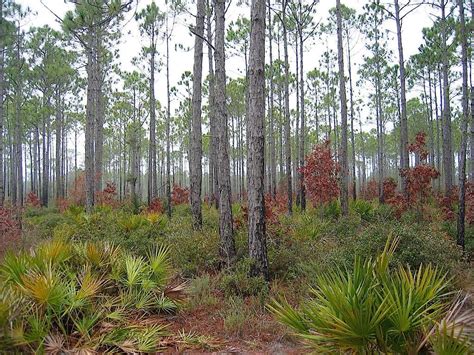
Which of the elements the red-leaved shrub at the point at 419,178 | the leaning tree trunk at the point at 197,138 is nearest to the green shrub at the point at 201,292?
the leaning tree trunk at the point at 197,138

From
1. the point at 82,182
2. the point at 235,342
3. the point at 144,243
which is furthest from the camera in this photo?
the point at 82,182

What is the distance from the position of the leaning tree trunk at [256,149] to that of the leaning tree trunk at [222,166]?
42.7 inches

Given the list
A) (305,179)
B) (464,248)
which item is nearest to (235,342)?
(464,248)

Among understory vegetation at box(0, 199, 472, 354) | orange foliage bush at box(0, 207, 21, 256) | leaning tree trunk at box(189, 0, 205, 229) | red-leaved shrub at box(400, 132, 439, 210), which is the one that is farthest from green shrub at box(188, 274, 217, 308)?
red-leaved shrub at box(400, 132, 439, 210)

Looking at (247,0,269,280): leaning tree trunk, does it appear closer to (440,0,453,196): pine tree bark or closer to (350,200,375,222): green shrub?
(350,200,375,222): green shrub

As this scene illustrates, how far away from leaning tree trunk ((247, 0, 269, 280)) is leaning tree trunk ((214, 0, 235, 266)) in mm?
1084

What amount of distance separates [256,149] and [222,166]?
→ 1.67 meters

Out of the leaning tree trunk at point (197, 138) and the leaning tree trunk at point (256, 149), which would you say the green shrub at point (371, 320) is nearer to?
the leaning tree trunk at point (256, 149)

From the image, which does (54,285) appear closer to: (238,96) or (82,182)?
(82,182)

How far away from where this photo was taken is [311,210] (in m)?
16.5

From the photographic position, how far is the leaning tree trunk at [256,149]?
22.1 feet

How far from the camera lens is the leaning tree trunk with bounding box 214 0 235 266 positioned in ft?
26.1

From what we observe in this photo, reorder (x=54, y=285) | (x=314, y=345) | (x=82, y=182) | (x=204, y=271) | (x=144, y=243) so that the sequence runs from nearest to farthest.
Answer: (x=314, y=345) < (x=54, y=285) < (x=204, y=271) < (x=144, y=243) < (x=82, y=182)

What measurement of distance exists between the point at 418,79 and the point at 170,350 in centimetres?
2889
